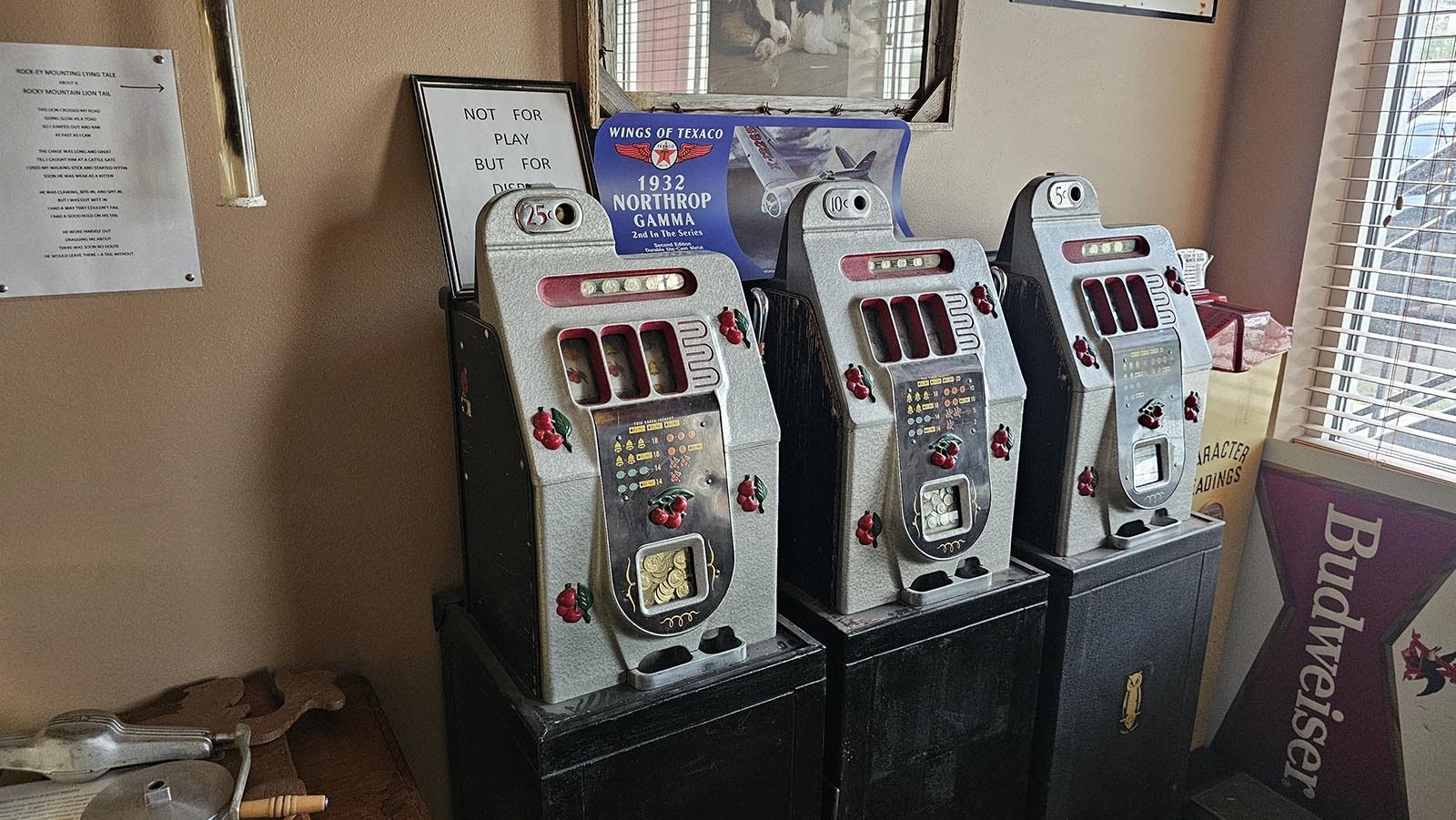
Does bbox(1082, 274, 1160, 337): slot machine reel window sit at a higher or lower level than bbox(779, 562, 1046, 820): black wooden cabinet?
higher

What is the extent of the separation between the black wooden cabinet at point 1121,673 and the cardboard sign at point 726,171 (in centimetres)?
96

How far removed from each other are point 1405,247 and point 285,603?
2987 millimetres

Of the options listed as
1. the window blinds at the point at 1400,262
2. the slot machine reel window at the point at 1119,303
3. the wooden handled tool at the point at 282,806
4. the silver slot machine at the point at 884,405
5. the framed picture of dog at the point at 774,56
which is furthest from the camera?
the window blinds at the point at 1400,262

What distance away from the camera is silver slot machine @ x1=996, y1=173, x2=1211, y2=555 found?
2088 millimetres

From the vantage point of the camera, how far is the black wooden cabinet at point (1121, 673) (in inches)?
83.7

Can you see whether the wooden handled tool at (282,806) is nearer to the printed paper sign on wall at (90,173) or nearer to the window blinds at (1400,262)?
the printed paper sign on wall at (90,173)

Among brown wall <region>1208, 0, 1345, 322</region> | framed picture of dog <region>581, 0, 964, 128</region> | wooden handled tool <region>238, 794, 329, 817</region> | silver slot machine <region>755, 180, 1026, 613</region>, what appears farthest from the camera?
brown wall <region>1208, 0, 1345, 322</region>

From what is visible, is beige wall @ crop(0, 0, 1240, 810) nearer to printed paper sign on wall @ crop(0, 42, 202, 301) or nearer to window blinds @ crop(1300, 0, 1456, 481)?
printed paper sign on wall @ crop(0, 42, 202, 301)

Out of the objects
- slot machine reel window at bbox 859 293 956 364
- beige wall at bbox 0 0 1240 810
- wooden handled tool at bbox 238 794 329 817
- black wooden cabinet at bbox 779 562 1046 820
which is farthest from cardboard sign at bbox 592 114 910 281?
wooden handled tool at bbox 238 794 329 817

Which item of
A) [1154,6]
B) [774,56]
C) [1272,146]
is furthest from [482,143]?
[1272,146]

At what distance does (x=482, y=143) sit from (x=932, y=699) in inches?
54.7

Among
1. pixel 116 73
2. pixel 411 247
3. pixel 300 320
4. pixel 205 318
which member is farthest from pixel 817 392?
pixel 116 73

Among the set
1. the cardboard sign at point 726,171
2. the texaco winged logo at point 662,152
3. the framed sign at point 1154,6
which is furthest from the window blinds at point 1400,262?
the texaco winged logo at point 662,152

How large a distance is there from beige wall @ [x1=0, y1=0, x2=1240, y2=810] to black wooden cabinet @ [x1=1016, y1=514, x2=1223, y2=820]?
1320mm
